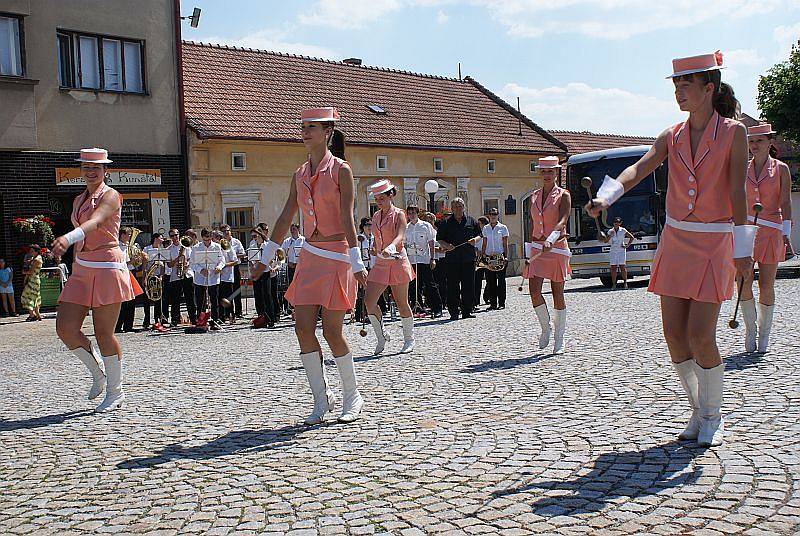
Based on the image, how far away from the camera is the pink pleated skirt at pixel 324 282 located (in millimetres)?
6926

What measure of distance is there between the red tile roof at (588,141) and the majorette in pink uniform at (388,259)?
35.2 m

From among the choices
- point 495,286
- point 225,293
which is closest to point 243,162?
point 225,293

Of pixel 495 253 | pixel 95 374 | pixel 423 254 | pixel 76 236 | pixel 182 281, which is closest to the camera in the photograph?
pixel 76 236

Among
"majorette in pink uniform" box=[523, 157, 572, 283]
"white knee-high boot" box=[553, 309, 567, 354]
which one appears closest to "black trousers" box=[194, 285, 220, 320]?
"majorette in pink uniform" box=[523, 157, 572, 283]

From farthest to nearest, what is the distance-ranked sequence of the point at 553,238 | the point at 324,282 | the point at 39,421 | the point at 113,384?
the point at 553,238, the point at 113,384, the point at 39,421, the point at 324,282

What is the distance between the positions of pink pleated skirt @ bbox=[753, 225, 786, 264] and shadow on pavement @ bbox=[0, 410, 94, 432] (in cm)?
636

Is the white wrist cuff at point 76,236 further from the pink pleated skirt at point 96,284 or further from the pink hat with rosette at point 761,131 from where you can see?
the pink hat with rosette at point 761,131

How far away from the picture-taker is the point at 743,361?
8.91 meters

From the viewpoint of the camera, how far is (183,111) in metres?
26.9

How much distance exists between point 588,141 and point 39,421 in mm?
44201

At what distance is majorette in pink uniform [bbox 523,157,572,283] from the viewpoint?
10.5m

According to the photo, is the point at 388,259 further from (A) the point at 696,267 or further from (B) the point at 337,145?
(A) the point at 696,267

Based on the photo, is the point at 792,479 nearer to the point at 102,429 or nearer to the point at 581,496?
the point at 581,496

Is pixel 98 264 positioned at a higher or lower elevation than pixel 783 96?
lower
